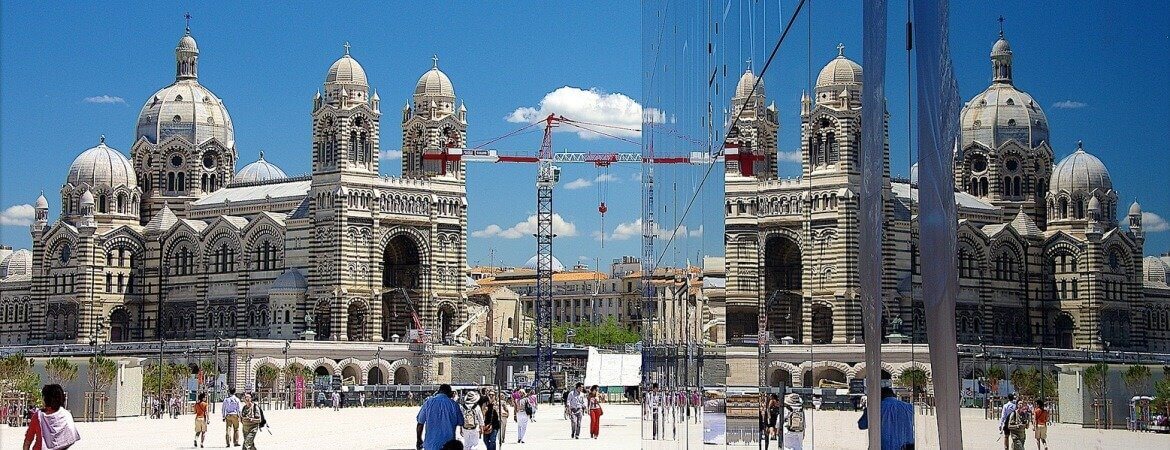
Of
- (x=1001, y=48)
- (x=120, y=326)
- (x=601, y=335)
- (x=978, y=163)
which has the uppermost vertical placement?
(x=120, y=326)

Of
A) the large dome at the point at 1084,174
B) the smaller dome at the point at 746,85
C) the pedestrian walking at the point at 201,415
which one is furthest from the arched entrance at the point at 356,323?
the large dome at the point at 1084,174

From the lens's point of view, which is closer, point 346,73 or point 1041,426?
point 1041,426

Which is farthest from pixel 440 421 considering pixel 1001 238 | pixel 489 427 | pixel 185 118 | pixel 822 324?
pixel 185 118

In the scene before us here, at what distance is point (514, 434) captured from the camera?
102ft

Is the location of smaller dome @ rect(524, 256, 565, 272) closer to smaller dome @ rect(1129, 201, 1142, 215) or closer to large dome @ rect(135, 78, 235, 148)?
large dome @ rect(135, 78, 235, 148)

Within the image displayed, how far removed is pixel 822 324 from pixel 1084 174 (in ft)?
6.27

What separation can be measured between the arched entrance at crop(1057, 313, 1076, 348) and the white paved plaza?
158 mm

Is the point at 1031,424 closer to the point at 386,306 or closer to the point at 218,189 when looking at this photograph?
the point at 386,306

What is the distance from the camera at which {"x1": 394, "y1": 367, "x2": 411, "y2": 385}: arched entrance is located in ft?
221

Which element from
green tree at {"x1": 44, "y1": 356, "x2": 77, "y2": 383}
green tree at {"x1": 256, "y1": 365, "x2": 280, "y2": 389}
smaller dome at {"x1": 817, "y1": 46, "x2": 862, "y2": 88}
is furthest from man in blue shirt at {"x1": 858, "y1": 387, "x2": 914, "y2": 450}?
green tree at {"x1": 256, "y1": 365, "x2": 280, "y2": 389}

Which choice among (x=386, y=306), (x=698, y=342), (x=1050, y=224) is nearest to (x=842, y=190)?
(x=1050, y=224)

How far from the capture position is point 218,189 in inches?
3216

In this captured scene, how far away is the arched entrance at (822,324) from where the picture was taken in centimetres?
407

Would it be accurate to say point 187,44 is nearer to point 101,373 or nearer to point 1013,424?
point 101,373
